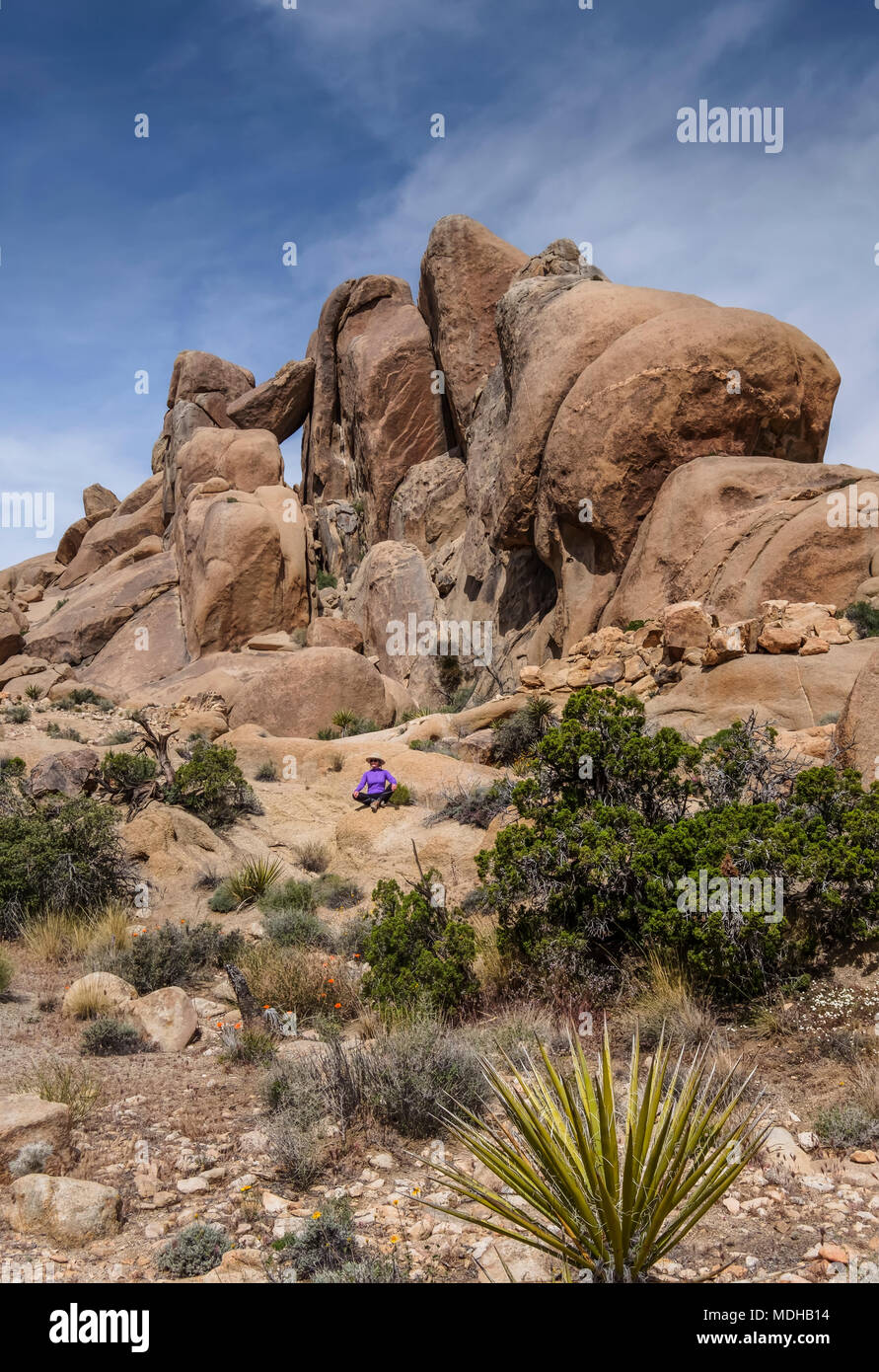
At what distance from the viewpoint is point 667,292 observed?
20.9m

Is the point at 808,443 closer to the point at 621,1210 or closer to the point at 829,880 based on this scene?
the point at 829,880

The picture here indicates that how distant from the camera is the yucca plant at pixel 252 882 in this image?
426 inches

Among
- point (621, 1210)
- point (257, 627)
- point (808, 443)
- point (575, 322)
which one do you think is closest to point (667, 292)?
point (575, 322)

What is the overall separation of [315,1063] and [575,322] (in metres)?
19.3

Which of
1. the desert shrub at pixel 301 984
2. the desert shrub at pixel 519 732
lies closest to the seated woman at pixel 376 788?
the desert shrub at pixel 519 732

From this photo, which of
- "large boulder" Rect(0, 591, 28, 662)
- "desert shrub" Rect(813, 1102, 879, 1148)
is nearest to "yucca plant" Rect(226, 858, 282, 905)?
"desert shrub" Rect(813, 1102, 879, 1148)

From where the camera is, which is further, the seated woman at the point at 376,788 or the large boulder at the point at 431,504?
the large boulder at the point at 431,504

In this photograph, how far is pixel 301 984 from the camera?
24.9 feet

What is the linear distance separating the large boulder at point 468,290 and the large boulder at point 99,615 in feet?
45.2

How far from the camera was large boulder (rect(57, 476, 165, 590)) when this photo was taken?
137 ft

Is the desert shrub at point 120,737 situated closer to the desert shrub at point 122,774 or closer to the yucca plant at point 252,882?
the desert shrub at point 122,774

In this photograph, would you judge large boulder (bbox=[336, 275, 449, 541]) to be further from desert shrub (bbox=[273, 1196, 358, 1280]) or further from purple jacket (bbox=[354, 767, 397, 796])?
desert shrub (bbox=[273, 1196, 358, 1280])
